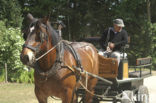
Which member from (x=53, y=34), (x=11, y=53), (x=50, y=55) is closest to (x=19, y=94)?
(x=11, y=53)

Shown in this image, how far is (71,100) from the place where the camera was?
14.2 feet

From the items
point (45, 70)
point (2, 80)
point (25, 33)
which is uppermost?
point (25, 33)

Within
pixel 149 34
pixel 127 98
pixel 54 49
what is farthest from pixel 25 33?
pixel 149 34

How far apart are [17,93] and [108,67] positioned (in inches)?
190

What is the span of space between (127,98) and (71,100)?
6.70ft

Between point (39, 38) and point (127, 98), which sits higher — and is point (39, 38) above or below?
above

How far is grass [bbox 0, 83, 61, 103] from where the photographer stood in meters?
8.03

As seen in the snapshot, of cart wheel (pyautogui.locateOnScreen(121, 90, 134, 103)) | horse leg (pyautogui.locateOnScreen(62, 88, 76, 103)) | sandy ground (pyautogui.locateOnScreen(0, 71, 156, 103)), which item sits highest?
horse leg (pyautogui.locateOnScreen(62, 88, 76, 103))

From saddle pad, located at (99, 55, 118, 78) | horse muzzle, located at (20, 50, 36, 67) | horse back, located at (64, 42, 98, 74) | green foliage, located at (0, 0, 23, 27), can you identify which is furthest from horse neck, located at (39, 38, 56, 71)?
green foliage, located at (0, 0, 23, 27)

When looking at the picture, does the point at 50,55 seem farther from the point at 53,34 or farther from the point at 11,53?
the point at 11,53

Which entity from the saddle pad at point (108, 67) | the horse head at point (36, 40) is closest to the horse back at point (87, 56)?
the saddle pad at point (108, 67)

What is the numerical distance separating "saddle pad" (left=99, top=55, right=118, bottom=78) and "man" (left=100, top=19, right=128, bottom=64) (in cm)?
35

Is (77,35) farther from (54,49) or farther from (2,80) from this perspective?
(54,49)

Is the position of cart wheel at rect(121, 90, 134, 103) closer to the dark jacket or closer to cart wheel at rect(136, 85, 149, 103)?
cart wheel at rect(136, 85, 149, 103)
